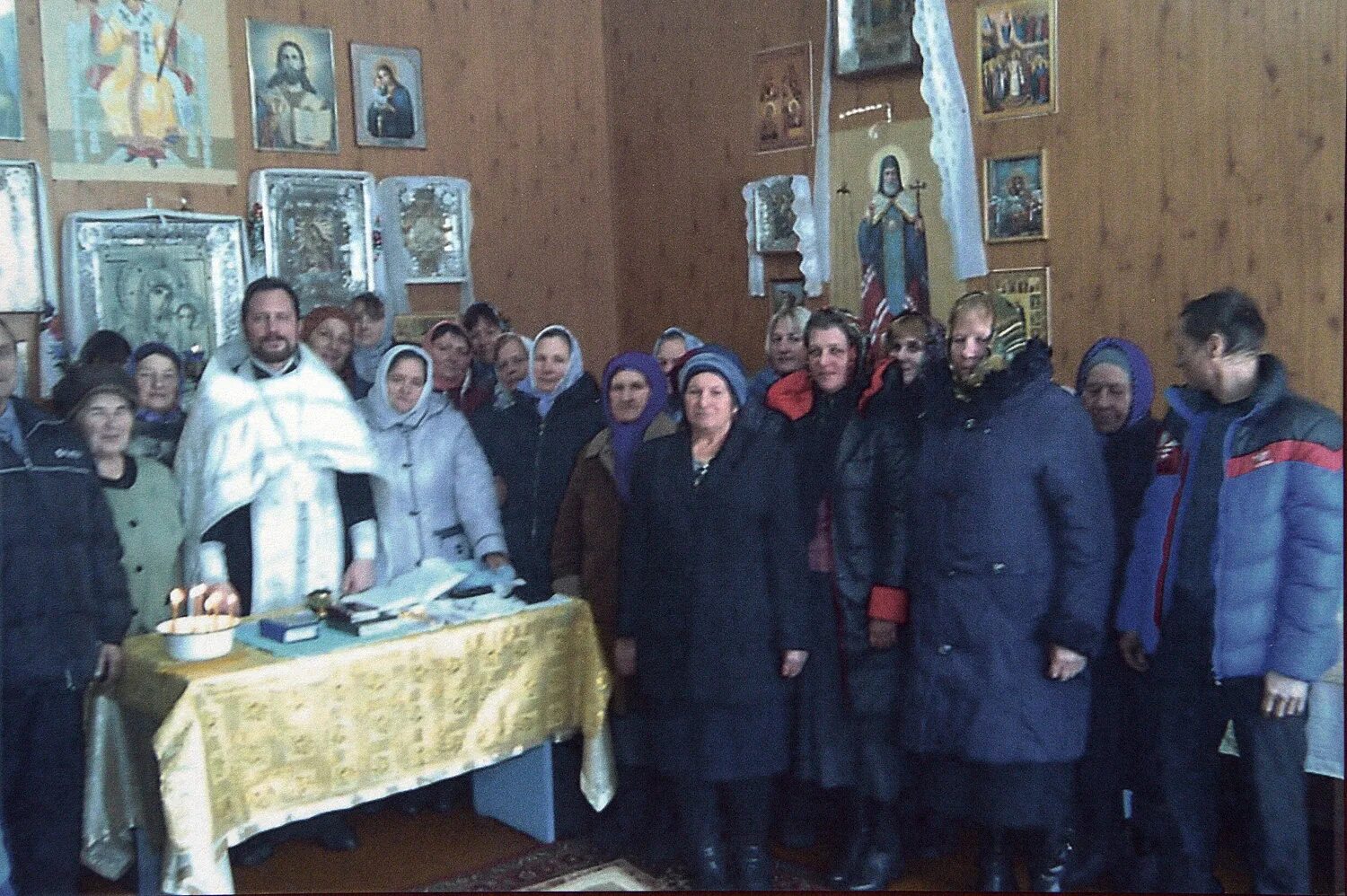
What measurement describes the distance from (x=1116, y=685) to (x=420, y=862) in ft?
5.56

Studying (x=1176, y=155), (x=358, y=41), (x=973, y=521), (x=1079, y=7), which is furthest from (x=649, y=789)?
(x=358, y=41)

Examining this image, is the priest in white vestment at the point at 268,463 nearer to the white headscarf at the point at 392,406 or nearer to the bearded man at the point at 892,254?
the white headscarf at the point at 392,406

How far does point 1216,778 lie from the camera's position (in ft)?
8.92

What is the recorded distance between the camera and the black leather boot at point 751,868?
2.91 meters

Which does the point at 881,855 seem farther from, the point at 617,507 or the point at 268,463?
the point at 268,463

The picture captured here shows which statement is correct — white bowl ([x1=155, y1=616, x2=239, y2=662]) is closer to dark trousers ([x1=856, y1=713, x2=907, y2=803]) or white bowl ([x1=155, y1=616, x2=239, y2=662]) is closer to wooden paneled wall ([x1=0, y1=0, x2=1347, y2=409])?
dark trousers ([x1=856, y1=713, x2=907, y2=803])

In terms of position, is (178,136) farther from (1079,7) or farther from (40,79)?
(1079,7)

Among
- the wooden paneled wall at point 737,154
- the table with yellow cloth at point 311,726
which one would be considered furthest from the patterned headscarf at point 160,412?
the wooden paneled wall at point 737,154

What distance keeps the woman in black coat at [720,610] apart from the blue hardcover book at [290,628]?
746 mm

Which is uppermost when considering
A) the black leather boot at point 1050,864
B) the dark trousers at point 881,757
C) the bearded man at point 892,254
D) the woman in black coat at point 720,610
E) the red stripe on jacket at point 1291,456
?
the bearded man at point 892,254

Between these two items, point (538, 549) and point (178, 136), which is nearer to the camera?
point (538, 549)

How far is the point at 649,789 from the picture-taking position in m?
3.24

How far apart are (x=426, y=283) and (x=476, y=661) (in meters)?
2.75

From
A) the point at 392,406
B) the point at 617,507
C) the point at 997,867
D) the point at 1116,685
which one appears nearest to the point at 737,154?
the point at 392,406
